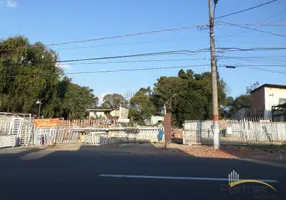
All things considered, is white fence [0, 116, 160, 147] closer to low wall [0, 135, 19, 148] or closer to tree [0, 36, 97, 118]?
low wall [0, 135, 19, 148]

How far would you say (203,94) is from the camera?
1923 inches

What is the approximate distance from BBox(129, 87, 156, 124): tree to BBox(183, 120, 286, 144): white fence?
2770 centimetres

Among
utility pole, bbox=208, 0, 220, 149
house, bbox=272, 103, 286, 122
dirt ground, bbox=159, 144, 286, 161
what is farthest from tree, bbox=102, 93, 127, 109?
dirt ground, bbox=159, 144, 286, 161

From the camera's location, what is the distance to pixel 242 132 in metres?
23.3

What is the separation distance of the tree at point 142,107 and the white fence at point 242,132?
90.9ft

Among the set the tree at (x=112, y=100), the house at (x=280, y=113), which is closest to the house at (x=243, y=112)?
the house at (x=280, y=113)

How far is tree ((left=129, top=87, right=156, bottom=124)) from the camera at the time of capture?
52.8 metres

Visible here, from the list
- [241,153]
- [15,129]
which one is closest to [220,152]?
[241,153]

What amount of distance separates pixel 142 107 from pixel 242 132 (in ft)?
105

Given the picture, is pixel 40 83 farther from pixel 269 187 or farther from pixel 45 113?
pixel 269 187

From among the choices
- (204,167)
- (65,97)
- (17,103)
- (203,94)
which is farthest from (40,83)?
(204,167)

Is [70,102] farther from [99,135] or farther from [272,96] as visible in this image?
[272,96]

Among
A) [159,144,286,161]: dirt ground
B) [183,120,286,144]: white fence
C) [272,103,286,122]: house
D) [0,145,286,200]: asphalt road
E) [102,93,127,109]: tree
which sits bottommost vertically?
[0,145,286,200]: asphalt road

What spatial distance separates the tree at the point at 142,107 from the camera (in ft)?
173
